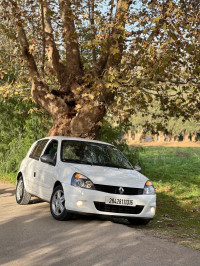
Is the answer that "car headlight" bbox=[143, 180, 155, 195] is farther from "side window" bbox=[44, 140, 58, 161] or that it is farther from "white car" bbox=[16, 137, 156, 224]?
"side window" bbox=[44, 140, 58, 161]

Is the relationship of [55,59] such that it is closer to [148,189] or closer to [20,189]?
[20,189]

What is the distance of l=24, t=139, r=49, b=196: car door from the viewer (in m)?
10.6

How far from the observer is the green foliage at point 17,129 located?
20.1 metres

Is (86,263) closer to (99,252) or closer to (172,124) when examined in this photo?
(99,252)

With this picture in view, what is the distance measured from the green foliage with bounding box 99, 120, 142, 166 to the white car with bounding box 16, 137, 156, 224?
8895 mm

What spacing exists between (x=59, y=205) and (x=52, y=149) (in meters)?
1.80

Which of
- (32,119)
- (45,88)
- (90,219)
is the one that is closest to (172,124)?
(32,119)

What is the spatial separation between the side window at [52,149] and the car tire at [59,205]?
1.06 metres

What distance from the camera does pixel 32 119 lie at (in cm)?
2012

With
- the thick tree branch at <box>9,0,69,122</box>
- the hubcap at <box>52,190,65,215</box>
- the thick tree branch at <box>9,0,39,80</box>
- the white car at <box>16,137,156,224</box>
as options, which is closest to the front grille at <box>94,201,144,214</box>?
the white car at <box>16,137,156,224</box>

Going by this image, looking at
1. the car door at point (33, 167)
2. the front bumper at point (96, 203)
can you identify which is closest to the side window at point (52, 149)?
the car door at point (33, 167)

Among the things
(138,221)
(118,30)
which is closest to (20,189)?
(138,221)

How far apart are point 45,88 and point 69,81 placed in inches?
32.7

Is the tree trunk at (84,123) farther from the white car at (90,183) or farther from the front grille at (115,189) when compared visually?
the front grille at (115,189)
